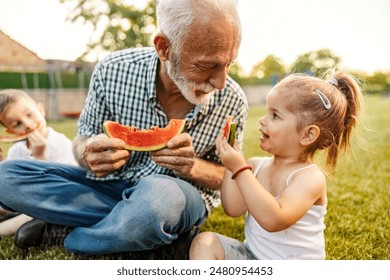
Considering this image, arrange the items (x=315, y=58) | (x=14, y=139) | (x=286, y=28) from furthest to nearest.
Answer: (x=14, y=139) < (x=315, y=58) < (x=286, y=28)

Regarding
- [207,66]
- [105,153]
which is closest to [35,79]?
[105,153]

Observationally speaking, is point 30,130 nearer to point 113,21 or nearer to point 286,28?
point 113,21

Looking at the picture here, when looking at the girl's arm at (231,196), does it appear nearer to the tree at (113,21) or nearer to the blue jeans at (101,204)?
the blue jeans at (101,204)

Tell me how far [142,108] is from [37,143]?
836 mm

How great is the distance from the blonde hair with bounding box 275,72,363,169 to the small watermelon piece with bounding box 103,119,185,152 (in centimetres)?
46

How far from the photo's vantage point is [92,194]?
1970 millimetres

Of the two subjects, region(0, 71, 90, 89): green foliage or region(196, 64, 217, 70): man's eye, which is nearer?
region(196, 64, 217, 70): man's eye

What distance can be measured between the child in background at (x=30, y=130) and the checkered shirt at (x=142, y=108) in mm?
613

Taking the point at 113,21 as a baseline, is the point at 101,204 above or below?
below

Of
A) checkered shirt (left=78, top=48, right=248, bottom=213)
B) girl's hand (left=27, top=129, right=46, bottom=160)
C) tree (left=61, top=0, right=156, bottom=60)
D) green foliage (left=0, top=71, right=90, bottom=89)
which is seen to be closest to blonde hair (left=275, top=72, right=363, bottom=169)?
checkered shirt (left=78, top=48, right=248, bottom=213)

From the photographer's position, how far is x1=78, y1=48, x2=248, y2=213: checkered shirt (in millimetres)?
2008

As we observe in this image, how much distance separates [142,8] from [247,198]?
1536 mm

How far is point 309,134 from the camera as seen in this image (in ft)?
5.31

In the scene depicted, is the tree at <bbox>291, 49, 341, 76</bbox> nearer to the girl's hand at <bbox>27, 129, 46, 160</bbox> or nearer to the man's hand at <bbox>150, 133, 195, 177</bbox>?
the man's hand at <bbox>150, 133, 195, 177</bbox>
